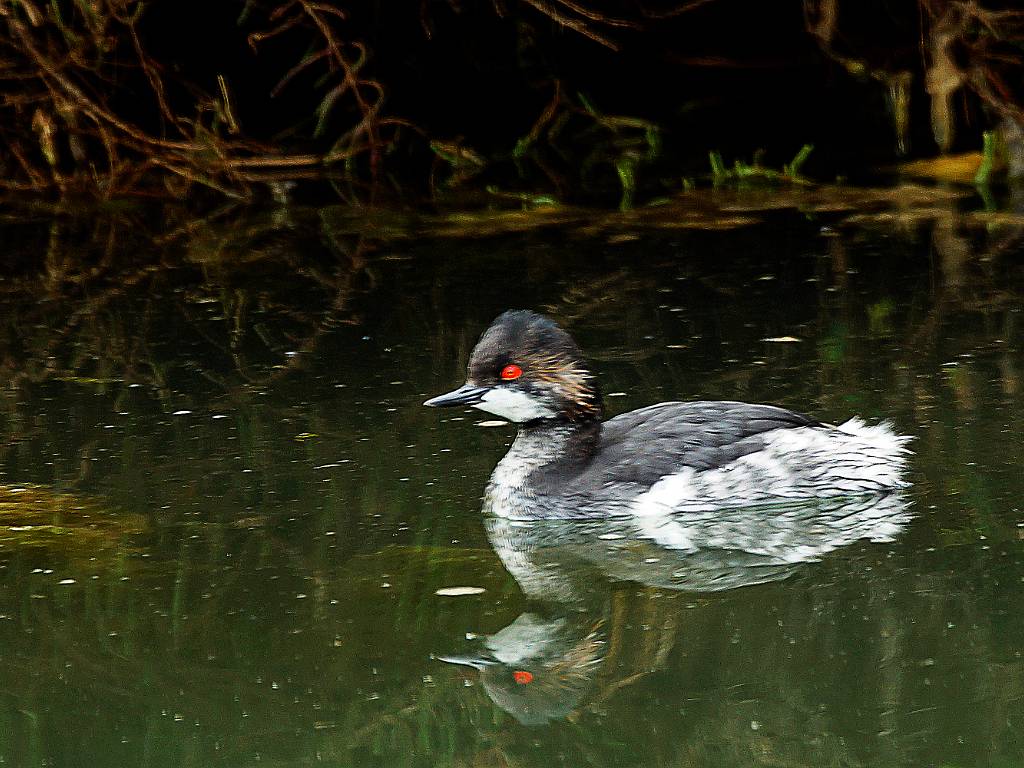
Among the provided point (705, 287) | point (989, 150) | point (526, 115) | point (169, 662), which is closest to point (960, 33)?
point (989, 150)

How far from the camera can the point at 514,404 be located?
5.63m

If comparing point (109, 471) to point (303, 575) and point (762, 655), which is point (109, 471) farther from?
point (762, 655)

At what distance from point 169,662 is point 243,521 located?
103 centimetres

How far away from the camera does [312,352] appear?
739cm

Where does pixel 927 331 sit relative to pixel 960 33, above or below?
below

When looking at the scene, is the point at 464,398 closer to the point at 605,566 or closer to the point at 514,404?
the point at 514,404

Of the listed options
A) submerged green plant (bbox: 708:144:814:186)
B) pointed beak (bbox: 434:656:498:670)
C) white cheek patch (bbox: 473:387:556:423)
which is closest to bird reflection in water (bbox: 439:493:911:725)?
pointed beak (bbox: 434:656:498:670)

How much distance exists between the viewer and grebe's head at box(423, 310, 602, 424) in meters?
5.58

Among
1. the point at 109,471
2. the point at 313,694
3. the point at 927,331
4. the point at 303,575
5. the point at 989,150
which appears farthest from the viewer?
the point at 989,150

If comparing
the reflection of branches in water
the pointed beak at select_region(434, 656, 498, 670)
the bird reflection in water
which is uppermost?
the reflection of branches in water

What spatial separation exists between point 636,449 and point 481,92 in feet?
28.0

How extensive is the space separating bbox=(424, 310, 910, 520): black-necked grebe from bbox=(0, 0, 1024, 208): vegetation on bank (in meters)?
4.63

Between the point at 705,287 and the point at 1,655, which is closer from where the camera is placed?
the point at 1,655

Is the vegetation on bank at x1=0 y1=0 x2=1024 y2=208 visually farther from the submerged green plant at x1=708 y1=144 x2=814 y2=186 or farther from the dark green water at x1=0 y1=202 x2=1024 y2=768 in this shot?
the dark green water at x1=0 y1=202 x2=1024 y2=768
